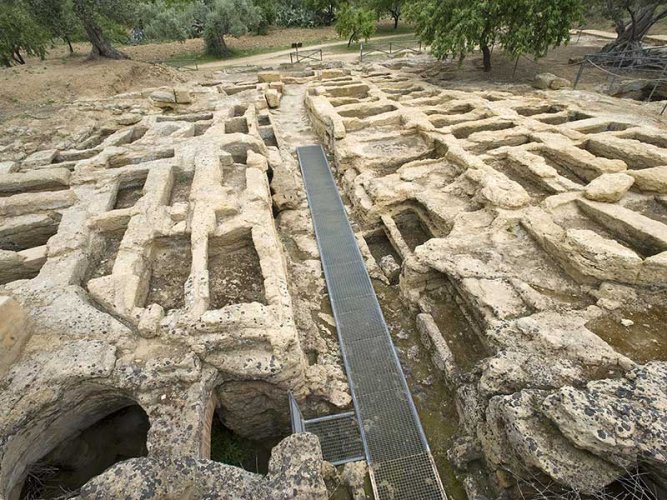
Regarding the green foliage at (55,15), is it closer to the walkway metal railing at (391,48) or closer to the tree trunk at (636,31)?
the walkway metal railing at (391,48)

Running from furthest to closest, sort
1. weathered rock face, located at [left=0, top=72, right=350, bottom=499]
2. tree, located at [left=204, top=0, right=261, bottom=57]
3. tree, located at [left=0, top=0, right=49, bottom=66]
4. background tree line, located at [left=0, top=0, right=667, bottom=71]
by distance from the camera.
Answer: tree, located at [left=204, top=0, right=261, bottom=57] < tree, located at [left=0, top=0, right=49, bottom=66] < background tree line, located at [left=0, top=0, right=667, bottom=71] < weathered rock face, located at [left=0, top=72, right=350, bottom=499]

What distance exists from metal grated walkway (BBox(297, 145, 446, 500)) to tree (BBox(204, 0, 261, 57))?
22.1 metres

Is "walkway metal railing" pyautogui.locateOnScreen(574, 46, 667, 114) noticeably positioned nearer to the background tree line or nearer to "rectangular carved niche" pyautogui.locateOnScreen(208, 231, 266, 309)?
the background tree line

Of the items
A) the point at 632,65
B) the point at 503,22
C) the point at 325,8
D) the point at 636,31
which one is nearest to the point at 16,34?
the point at 325,8

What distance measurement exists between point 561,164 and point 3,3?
82.1 ft

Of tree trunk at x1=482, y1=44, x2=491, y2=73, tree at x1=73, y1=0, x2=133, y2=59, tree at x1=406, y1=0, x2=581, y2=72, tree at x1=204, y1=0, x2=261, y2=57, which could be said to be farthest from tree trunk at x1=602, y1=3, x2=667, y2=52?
tree at x1=73, y1=0, x2=133, y2=59

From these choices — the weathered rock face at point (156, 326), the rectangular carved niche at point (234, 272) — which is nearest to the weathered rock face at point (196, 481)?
the weathered rock face at point (156, 326)

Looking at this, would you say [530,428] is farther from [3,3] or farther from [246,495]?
[3,3]

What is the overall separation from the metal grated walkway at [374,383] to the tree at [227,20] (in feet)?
72.4

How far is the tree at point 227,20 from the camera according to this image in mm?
24000

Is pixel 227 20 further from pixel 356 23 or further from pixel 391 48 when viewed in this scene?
pixel 391 48

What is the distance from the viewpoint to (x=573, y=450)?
357cm

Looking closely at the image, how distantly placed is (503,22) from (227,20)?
18116 millimetres

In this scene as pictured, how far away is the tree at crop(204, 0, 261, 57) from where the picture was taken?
24.0 metres
